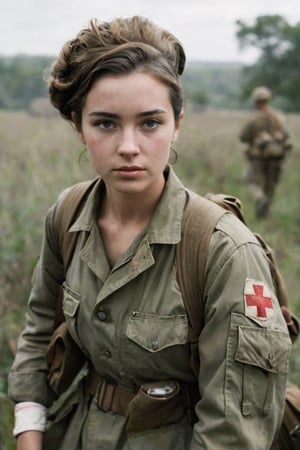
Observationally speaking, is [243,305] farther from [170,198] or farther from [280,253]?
[280,253]

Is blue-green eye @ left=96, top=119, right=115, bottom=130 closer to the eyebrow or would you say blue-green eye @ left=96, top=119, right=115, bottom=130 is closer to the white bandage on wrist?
the eyebrow

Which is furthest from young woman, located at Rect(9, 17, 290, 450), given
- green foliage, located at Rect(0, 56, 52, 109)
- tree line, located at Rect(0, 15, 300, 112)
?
tree line, located at Rect(0, 15, 300, 112)

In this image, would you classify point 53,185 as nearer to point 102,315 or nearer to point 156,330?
point 102,315

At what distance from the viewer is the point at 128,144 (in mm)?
1667

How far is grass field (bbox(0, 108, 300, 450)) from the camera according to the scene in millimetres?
3951

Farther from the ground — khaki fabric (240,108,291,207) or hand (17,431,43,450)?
khaki fabric (240,108,291,207)

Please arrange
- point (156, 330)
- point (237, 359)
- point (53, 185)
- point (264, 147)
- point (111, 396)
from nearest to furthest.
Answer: point (237, 359)
point (156, 330)
point (111, 396)
point (53, 185)
point (264, 147)

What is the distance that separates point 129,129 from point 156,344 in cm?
56

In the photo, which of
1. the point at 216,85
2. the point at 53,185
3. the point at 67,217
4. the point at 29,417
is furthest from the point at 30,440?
the point at 216,85

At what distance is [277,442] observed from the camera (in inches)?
76.8

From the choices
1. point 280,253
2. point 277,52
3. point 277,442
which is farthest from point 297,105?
point 277,442

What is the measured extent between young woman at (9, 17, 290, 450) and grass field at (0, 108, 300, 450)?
49cm


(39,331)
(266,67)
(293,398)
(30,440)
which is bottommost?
(30,440)

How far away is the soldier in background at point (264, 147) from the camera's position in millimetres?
9250
